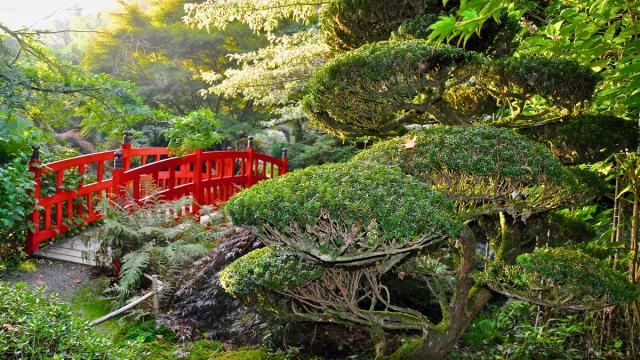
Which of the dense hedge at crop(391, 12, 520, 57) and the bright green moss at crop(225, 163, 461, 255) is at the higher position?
the dense hedge at crop(391, 12, 520, 57)

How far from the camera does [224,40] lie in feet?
43.3

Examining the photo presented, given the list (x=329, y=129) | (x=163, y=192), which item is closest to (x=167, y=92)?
(x=163, y=192)

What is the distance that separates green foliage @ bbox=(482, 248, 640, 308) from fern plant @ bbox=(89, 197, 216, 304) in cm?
268

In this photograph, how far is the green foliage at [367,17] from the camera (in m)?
3.81

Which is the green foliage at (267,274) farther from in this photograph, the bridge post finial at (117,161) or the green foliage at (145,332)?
the bridge post finial at (117,161)

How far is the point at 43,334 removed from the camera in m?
2.21

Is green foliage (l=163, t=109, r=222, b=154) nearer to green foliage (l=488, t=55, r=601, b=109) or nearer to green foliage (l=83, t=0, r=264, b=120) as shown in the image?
green foliage (l=488, t=55, r=601, b=109)

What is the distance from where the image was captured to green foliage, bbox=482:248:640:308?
8.61 feet

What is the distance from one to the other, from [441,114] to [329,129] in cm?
79

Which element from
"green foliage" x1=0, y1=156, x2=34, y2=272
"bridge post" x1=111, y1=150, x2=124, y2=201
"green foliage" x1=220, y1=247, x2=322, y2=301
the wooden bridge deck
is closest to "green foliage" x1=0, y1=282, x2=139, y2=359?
"green foliage" x1=220, y1=247, x2=322, y2=301

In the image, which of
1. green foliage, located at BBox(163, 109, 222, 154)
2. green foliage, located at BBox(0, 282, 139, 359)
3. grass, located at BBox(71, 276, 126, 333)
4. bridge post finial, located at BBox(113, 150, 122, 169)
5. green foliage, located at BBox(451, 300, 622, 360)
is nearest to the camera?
green foliage, located at BBox(0, 282, 139, 359)

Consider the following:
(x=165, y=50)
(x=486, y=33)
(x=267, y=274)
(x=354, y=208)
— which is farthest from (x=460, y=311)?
(x=165, y=50)

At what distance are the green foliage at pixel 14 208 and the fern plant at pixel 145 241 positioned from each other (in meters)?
0.67

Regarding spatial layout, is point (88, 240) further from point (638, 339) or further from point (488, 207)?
point (638, 339)
